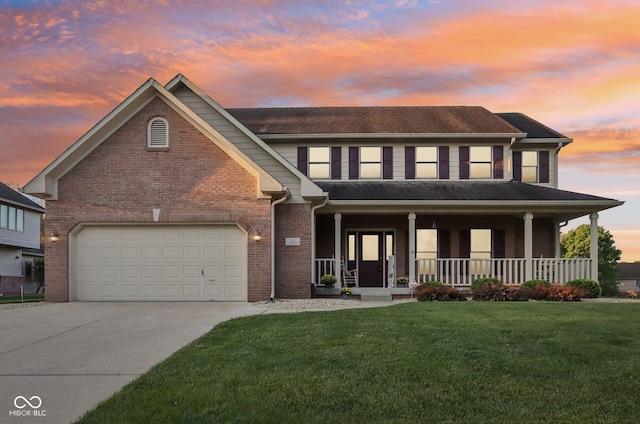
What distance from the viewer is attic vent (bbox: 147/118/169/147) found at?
1541 cm

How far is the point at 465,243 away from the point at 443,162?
340 centimetres

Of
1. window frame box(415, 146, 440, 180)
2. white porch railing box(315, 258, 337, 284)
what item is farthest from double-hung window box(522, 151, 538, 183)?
white porch railing box(315, 258, 337, 284)

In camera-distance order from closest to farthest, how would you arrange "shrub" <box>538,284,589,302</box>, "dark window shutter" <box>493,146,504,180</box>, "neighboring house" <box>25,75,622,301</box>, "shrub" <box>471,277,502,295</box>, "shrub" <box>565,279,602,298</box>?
"neighboring house" <box>25,75,622,301</box>, "shrub" <box>538,284,589,302</box>, "shrub" <box>471,277,502,295</box>, "shrub" <box>565,279,602,298</box>, "dark window shutter" <box>493,146,504,180</box>

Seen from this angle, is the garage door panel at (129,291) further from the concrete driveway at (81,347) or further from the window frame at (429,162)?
the window frame at (429,162)

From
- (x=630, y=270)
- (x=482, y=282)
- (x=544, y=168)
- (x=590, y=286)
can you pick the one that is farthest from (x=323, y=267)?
(x=630, y=270)

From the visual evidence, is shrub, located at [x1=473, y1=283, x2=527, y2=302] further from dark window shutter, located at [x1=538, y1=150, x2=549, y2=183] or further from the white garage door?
the white garage door

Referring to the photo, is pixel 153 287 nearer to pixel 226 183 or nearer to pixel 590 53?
pixel 226 183

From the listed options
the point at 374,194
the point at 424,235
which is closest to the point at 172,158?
the point at 374,194

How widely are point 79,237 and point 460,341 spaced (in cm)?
1241

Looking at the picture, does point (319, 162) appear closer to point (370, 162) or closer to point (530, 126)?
point (370, 162)

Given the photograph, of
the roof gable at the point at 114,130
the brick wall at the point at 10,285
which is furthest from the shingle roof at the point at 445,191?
the brick wall at the point at 10,285

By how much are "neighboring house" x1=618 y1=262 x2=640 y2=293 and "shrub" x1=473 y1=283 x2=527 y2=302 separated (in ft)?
211

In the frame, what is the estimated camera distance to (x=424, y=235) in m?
20.3

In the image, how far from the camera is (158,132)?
50.7ft
